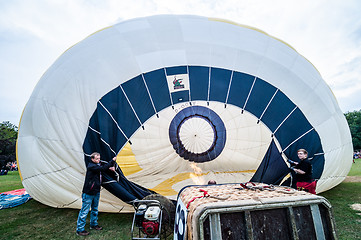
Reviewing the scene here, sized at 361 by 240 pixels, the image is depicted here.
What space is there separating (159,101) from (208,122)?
6.88 feet

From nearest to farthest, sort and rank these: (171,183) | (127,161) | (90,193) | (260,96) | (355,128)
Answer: (90,193)
(260,96)
(127,161)
(171,183)
(355,128)

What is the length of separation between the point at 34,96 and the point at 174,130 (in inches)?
147

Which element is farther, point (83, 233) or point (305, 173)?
point (305, 173)

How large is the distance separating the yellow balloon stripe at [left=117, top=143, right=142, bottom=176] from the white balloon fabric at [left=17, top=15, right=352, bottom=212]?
3cm

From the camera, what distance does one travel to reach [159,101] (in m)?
4.79

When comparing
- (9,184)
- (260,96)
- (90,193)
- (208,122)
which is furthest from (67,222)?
(9,184)

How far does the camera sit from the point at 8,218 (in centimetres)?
428

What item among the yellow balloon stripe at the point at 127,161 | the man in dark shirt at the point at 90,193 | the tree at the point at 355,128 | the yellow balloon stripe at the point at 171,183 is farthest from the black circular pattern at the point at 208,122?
the tree at the point at 355,128

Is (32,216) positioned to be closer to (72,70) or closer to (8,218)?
(8,218)

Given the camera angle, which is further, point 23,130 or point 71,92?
point 23,130

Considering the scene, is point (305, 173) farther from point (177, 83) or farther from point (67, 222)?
point (67, 222)

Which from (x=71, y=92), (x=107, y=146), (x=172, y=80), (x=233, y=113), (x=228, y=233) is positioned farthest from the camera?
(x=233, y=113)

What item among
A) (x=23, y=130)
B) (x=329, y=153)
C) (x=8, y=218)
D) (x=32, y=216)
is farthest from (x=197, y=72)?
(x=8, y=218)

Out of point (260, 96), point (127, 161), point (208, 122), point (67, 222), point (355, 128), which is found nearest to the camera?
point (67, 222)
